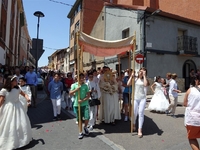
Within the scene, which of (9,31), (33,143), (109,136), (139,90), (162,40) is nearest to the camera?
(33,143)

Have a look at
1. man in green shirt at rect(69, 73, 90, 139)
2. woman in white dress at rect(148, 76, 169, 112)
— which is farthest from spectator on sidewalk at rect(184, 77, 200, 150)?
woman in white dress at rect(148, 76, 169, 112)

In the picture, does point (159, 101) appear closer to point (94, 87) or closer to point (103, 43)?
point (94, 87)

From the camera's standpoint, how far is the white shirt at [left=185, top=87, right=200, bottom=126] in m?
3.61

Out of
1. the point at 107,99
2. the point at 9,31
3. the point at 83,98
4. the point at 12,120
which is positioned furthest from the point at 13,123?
the point at 9,31

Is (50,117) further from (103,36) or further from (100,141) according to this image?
(103,36)

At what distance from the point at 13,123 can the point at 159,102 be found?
20.2 feet

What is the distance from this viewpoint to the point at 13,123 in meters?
4.30

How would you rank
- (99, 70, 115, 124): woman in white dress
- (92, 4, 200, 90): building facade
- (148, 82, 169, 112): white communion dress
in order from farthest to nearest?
(92, 4, 200, 90): building facade → (148, 82, 169, 112): white communion dress → (99, 70, 115, 124): woman in white dress

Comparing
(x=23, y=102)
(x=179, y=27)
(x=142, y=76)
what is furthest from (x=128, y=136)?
(x=179, y=27)

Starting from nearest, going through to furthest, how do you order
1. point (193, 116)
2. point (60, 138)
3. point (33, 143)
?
point (193, 116) → point (33, 143) → point (60, 138)

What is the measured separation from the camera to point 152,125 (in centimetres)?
641

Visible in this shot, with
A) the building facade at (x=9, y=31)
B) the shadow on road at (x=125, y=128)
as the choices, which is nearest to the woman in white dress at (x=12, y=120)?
the shadow on road at (x=125, y=128)

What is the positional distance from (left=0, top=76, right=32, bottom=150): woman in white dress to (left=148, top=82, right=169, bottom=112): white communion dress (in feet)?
18.5

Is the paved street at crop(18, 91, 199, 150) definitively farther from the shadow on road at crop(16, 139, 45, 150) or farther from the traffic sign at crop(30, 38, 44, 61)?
the traffic sign at crop(30, 38, 44, 61)
